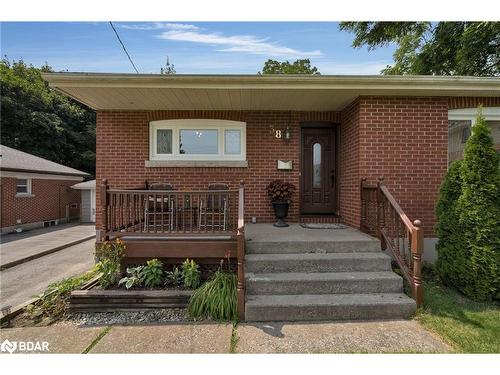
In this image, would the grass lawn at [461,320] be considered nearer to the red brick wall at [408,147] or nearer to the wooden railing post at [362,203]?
the wooden railing post at [362,203]

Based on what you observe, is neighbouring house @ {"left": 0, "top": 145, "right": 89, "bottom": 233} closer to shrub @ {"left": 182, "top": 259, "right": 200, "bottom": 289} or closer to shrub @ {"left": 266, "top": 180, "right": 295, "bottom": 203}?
shrub @ {"left": 182, "top": 259, "right": 200, "bottom": 289}

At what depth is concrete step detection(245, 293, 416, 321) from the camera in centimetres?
339

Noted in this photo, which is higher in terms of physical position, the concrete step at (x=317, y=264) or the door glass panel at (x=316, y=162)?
the door glass panel at (x=316, y=162)

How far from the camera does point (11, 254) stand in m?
7.55

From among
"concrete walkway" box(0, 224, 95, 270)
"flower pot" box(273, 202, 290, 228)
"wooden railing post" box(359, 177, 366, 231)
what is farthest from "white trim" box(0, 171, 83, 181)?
"wooden railing post" box(359, 177, 366, 231)

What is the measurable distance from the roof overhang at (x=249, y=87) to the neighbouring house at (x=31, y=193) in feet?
30.2

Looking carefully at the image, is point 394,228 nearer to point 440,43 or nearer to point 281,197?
point 281,197

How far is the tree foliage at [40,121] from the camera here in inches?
734

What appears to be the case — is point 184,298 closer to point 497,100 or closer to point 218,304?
point 218,304

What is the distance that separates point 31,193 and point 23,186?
43 centimetres

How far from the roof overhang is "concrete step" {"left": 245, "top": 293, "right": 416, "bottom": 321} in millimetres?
3344

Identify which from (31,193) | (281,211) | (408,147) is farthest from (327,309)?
(31,193)

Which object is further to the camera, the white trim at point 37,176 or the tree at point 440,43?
the white trim at point 37,176

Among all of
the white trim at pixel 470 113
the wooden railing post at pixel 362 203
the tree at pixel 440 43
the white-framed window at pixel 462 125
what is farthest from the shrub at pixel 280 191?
the tree at pixel 440 43
